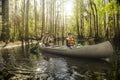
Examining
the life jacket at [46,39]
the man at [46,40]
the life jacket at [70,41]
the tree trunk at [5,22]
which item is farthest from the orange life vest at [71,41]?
the tree trunk at [5,22]

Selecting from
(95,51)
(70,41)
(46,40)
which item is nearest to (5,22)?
(46,40)

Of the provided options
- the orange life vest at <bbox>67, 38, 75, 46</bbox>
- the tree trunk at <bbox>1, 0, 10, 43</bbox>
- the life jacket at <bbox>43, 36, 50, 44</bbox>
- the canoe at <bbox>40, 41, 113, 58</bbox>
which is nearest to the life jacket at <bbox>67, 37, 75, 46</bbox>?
the orange life vest at <bbox>67, 38, 75, 46</bbox>

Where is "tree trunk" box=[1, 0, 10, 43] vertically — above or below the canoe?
above

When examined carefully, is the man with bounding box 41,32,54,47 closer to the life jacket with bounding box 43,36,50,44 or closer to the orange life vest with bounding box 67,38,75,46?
the life jacket with bounding box 43,36,50,44

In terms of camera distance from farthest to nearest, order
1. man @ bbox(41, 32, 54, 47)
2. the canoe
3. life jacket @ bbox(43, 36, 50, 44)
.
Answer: life jacket @ bbox(43, 36, 50, 44) → man @ bbox(41, 32, 54, 47) → the canoe

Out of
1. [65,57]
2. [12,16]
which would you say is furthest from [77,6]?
[65,57]

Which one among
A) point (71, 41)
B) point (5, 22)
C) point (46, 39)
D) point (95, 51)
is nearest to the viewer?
point (95, 51)

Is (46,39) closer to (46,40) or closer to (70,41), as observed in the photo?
(46,40)

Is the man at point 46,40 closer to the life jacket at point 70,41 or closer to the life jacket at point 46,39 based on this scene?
the life jacket at point 46,39

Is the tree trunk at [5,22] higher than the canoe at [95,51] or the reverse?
Answer: higher

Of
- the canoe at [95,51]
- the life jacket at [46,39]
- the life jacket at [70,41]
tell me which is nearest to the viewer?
the canoe at [95,51]

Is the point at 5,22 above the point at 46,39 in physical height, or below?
above

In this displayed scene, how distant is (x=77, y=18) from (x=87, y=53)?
133ft

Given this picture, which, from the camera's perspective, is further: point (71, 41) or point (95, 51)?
point (71, 41)
